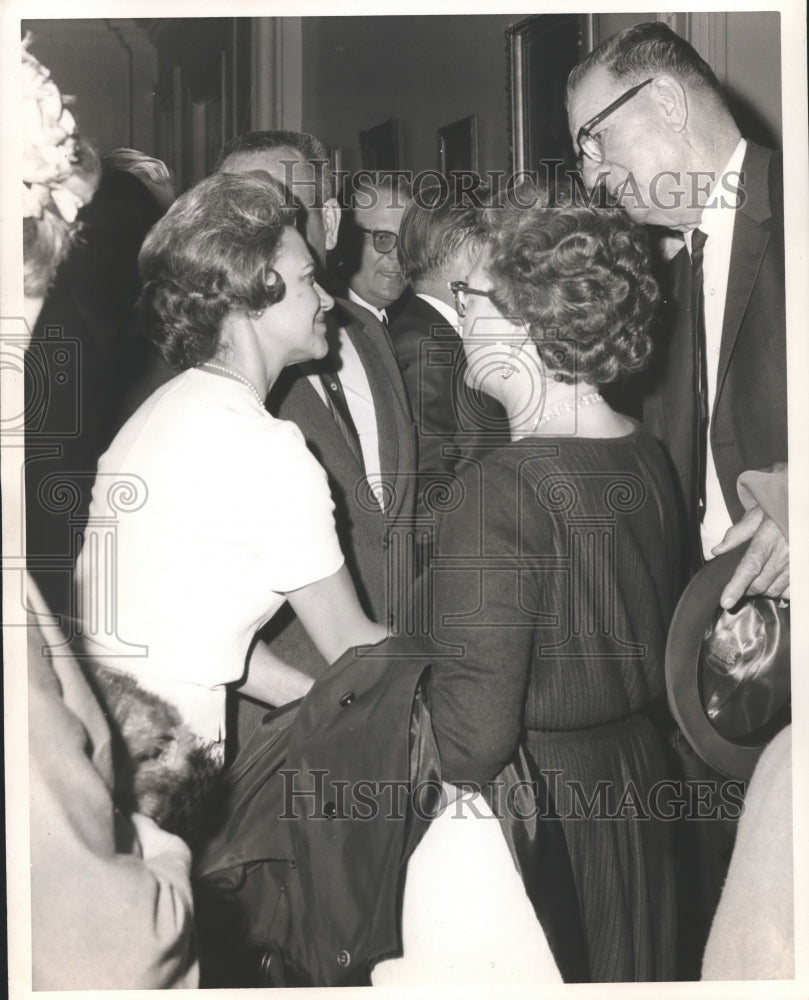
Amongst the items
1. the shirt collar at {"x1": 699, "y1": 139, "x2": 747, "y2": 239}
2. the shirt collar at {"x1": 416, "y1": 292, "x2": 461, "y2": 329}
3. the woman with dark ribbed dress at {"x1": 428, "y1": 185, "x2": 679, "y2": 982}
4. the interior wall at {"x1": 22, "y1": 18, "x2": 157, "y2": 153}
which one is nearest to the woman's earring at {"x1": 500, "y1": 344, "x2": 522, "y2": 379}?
the woman with dark ribbed dress at {"x1": 428, "y1": 185, "x2": 679, "y2": 982}

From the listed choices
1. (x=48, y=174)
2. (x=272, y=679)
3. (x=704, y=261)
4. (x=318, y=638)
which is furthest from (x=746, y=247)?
(x=48, y=174)

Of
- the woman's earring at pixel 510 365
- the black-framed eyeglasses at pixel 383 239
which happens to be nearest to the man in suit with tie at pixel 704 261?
the woman's earring at pixel 510 365

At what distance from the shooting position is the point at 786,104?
2035mm

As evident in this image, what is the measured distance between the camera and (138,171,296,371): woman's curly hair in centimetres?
189

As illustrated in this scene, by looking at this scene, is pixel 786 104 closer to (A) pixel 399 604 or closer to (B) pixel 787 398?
(B) pixel 787 398

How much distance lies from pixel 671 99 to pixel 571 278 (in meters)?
0.44

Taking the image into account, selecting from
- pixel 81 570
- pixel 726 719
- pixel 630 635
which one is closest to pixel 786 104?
pixel 630 635

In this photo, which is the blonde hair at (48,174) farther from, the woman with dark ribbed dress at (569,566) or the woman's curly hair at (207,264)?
the woman with dark ribbed dress at (569,566)

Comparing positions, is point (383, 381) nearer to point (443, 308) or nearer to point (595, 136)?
point (443, 308)

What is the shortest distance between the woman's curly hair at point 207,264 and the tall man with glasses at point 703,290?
62 centimetres

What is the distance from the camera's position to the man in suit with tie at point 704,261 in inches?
78.3

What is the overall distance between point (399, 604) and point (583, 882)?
614 millimetres

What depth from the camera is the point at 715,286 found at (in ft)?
6.66

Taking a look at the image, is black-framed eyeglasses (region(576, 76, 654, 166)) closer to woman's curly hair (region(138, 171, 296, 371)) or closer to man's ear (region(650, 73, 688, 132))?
man's ear (region(650, 73, 688, 132))
